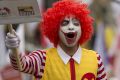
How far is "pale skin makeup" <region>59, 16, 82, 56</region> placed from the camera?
6.44m

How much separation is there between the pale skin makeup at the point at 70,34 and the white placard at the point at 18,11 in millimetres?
388

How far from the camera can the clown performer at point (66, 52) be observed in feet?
21.1

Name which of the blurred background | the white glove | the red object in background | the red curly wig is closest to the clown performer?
the red curly wig

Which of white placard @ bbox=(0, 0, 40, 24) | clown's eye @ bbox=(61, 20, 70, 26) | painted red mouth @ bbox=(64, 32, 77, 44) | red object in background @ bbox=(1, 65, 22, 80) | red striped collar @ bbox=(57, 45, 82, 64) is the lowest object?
red object in background @ bbox=(1, 65, 22, 80)

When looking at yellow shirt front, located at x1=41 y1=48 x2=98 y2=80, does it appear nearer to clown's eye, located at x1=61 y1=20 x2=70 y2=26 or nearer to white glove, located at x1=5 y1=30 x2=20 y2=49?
clown's eye, located at x1=61 y1=20 x2=70 y2=26

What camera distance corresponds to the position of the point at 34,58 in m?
6.42

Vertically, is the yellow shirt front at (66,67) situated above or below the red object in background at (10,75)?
above

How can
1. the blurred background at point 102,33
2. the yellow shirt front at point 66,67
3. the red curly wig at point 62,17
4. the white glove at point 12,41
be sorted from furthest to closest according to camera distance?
the blurred background at point 102,33 < the red curly wig at point 62,17 < the yellow shirt front at point 66,67 < the white glove at point 12,41

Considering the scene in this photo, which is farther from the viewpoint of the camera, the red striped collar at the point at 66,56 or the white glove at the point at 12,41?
the red striped collar at the point at 66,56

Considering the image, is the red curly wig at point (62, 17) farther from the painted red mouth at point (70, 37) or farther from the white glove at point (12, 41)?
the white glove at point (12, 41)

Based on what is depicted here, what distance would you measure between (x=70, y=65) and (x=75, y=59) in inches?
2.6

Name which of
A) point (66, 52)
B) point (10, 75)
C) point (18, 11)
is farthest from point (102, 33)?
point (18, 11)

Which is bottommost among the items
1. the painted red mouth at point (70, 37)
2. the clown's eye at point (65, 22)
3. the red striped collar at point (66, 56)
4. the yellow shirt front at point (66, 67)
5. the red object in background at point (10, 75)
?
the red object in background at point (10, 75)

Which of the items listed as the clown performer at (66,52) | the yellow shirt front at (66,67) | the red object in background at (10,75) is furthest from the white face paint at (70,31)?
the red object in background at (10,75)
